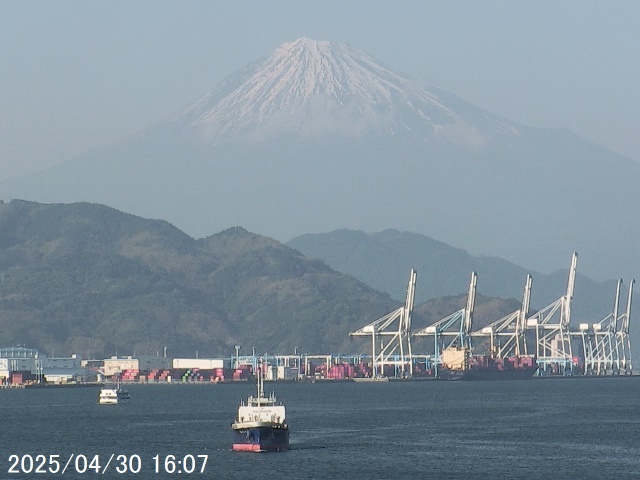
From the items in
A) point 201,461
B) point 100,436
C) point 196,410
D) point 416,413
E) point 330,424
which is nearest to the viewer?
point 201,461

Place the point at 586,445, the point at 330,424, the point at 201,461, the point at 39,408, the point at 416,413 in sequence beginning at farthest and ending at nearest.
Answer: the point at 39,408
the point at 416,413
the point at 330,424
the point at 586,445
the point at 201,461

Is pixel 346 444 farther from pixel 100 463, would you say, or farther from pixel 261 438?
pixel 100 463

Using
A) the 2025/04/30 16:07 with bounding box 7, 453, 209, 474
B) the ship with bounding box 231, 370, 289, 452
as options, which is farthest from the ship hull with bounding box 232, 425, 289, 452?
the 2025/04/30 16:07 with bounding box 7, 453, 209, 474

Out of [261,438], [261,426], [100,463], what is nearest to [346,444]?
[261,438]

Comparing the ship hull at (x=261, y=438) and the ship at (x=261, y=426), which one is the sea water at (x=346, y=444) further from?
the ship at (x=261, y=426)

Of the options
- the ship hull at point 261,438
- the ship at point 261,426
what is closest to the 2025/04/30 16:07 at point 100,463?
the ship hull at point 261,438

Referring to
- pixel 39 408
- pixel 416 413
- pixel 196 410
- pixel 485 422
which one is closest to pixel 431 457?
pixel 485 422

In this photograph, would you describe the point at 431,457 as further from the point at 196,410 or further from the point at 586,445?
the point at 196,410

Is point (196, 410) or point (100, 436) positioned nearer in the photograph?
point (100, 436)

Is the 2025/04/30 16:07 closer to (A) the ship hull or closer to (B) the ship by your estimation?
(A) the ship hull
